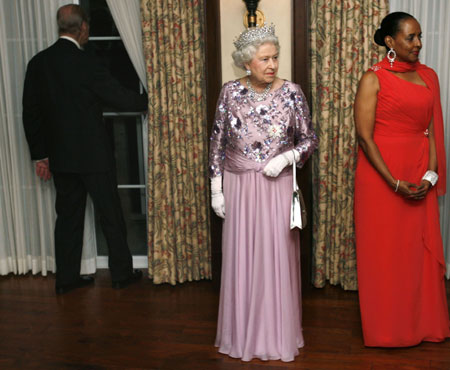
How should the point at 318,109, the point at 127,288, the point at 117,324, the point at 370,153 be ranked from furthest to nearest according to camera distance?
the point at 127,288 → the point at 318,109 → the point at 117,324 → the point at 370,153

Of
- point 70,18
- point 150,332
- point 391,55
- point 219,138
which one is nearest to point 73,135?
point 70,18

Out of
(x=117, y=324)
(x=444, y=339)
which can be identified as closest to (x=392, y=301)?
(x=444, y=339)

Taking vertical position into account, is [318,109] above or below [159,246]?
above

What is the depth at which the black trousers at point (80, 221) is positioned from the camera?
12.6 feet

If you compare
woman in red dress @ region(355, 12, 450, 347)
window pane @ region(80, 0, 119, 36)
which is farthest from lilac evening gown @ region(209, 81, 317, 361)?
window pane @ region(80, 0, 119, 36)

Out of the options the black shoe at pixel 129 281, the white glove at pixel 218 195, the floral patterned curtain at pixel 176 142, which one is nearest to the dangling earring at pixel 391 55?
the white glove at pixel 218 195

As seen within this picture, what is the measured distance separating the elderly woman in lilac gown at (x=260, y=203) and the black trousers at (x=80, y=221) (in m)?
1.09

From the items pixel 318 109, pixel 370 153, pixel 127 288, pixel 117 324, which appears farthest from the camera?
pixel 127 288

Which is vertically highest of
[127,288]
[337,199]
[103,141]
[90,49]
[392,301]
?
[90,49]

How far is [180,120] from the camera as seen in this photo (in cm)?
381

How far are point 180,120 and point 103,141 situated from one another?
0.51m

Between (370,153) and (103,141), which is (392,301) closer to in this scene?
(370,153)

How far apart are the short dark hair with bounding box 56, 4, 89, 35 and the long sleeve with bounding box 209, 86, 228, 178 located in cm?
124

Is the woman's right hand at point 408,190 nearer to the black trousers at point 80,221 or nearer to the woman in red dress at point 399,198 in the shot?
the woman in red dress at point 399,198
